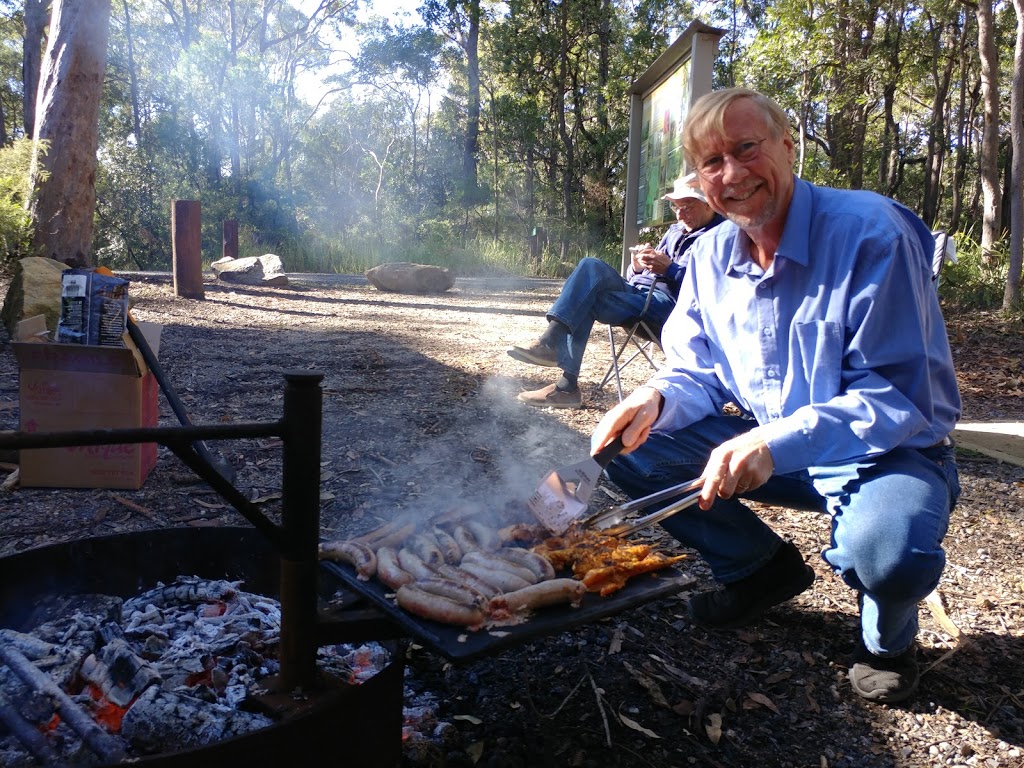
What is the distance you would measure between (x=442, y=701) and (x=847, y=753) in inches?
44.0

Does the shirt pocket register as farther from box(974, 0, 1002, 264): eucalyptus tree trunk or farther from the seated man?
box(974, 0, 1002, 264): eucalyptus tree trunk

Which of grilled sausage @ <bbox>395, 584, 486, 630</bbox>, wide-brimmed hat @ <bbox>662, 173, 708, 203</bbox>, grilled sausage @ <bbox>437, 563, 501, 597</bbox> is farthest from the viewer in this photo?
wide-brimmed hat @ <bbox>662, 173, 708, 203</bbox>

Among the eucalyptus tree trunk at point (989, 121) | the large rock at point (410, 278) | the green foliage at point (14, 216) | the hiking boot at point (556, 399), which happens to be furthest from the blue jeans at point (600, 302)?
the eucalyptus tree trunk at point (989, 121)

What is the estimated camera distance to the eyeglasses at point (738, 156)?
2.24 metres

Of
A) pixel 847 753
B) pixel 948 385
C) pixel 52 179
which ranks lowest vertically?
pixel 847 753

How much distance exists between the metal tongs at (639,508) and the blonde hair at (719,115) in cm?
105

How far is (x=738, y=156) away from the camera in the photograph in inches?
88.7

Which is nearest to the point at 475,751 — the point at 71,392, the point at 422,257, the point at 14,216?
the point at 71,392

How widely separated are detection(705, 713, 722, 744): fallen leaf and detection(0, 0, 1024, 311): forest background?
33.7 feet

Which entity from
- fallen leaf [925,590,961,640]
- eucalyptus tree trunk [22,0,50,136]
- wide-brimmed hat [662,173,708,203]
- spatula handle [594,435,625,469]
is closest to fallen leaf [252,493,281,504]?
spatula handle [594,435,625,469]

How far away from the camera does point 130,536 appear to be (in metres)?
2.25

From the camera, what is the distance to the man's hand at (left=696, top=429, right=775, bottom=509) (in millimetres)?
1955

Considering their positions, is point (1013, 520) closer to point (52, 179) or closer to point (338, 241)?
point (52, 179)

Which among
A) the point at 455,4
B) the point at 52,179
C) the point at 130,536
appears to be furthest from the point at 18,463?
the point at 455,4
